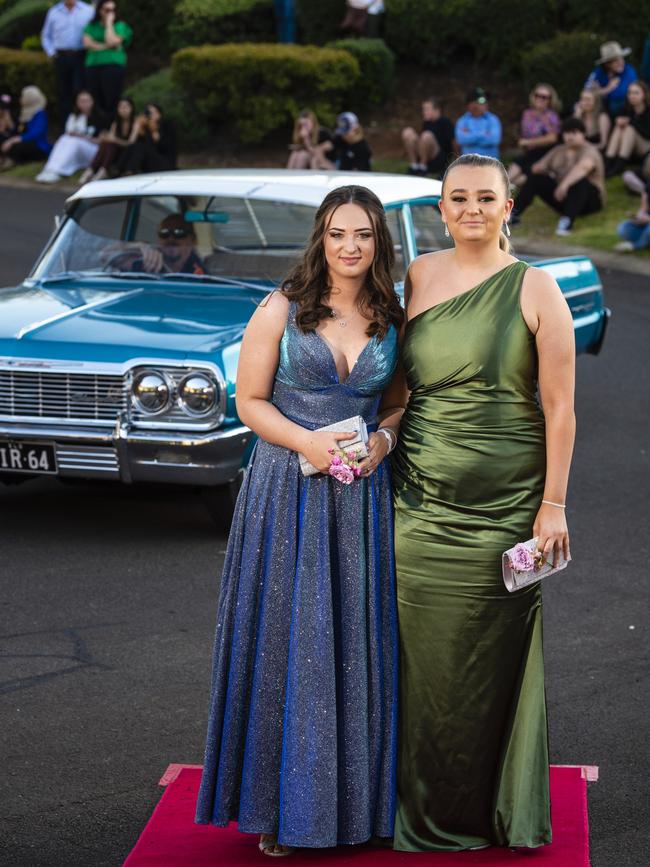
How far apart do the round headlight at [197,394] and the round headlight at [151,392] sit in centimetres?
7

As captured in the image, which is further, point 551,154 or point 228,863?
point 551,154

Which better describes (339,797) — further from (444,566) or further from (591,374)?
(591,374)

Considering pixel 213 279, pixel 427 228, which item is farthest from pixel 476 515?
pixel 427 228

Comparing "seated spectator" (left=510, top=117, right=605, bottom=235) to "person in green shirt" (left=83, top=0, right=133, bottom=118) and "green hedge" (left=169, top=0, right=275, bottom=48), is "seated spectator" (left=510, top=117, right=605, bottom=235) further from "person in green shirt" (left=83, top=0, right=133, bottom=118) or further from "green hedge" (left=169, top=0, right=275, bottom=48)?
"green hedge" (left=169, top=0, right=275, bottom=48)

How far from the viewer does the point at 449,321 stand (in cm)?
389

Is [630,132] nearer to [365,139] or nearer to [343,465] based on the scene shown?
[365,139]

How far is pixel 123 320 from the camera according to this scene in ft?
23.0

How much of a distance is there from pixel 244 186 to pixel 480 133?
11052 millimetres

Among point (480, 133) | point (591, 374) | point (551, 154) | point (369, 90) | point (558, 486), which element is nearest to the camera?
point (558, 486)

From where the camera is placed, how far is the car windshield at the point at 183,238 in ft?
25.1

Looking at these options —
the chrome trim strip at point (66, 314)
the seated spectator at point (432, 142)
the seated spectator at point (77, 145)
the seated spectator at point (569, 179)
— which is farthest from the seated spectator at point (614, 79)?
the chrome trim strip at point (66, 314)

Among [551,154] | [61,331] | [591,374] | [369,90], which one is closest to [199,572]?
[61,331]

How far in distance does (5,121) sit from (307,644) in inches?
847

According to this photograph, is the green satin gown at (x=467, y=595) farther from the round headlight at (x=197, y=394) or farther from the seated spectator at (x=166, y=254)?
the seated spectator at (x=166, y=254)
